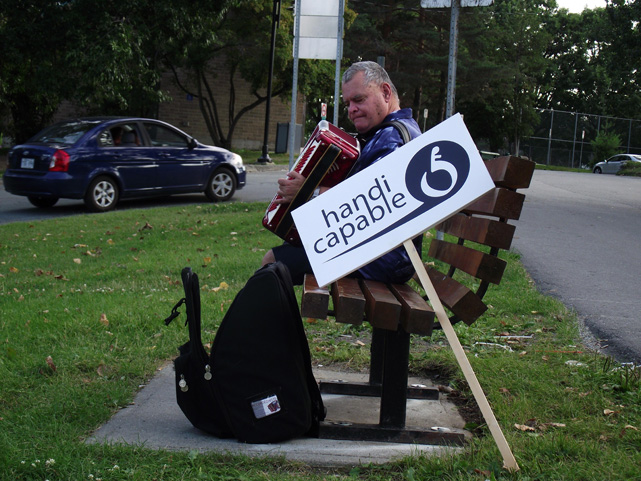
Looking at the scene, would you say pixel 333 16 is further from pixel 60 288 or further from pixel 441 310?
pixel 441 310

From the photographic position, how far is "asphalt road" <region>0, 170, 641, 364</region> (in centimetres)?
520

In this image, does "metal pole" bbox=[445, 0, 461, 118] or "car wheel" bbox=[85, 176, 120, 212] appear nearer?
"metal pole" bbox=[445, 0, 461, 118]

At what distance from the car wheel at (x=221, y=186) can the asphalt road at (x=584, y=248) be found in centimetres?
28

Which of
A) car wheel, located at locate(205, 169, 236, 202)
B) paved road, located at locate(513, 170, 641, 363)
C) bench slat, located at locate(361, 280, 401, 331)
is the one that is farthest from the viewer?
car wheel, located at locate(205, 169, 236, 202)

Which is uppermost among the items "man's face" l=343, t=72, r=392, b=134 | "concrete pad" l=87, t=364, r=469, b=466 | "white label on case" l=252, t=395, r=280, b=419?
"man's face" l=343, t=72, r=392, b=134

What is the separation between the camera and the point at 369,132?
3.71 meters

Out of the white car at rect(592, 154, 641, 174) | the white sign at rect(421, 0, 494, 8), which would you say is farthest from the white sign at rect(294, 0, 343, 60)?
the white car at rect(592, 154, 641, 174)

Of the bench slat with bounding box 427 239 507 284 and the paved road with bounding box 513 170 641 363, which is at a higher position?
the bench slat with bounding box 427 239 507 284

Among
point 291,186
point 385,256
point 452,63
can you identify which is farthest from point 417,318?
point 452,63

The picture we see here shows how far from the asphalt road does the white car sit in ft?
81.6

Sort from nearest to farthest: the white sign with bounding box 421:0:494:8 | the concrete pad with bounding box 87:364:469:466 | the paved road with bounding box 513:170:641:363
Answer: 1. the concrete pad with bounding box 87:364:469:466
2. the paved road with bounding box 513:170:641:363
3. the white sign with bounding box 421:0:494:8

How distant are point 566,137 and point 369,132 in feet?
154

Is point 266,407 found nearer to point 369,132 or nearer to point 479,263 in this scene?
point 479,263

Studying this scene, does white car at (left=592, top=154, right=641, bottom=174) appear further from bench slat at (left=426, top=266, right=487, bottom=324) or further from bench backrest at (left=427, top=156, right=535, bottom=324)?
bench slat at (left=426, top=266, right=487, bottom=324)
